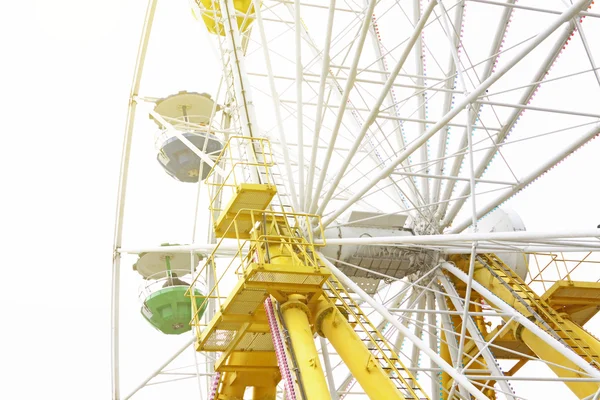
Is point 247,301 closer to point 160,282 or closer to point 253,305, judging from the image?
point 253,305

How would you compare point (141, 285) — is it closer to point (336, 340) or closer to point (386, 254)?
point (386, 254)

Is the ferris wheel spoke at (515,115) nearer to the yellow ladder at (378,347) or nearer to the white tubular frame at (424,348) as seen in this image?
the white tubular frame at (424,348)

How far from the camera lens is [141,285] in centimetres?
2705

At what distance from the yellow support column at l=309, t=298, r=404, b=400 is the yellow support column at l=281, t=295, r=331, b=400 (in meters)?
0.42

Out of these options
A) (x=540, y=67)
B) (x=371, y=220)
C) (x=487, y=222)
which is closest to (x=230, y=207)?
(x=371, y=220)

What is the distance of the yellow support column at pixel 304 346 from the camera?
14.9 metres

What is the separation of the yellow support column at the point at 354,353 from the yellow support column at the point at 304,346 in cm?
42

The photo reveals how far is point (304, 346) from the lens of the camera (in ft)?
51.6

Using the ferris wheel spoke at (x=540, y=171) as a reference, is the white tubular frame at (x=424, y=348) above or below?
below

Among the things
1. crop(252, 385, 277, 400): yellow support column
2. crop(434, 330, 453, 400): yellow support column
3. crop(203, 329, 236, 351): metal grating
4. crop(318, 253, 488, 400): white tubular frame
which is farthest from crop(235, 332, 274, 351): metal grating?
crop(434, 330, 453, 400): yellow support column

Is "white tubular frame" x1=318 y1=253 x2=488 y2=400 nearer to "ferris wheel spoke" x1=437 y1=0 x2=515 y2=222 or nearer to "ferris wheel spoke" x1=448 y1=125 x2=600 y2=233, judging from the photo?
"ferris wheel spoke" x1=448 y1=125 x2=600 y2=233

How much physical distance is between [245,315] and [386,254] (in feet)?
18.2

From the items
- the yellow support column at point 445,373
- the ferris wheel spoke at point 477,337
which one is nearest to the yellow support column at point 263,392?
the ferris wheel spoke at point 477,337

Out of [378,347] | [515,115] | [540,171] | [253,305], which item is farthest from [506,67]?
[515,115]
